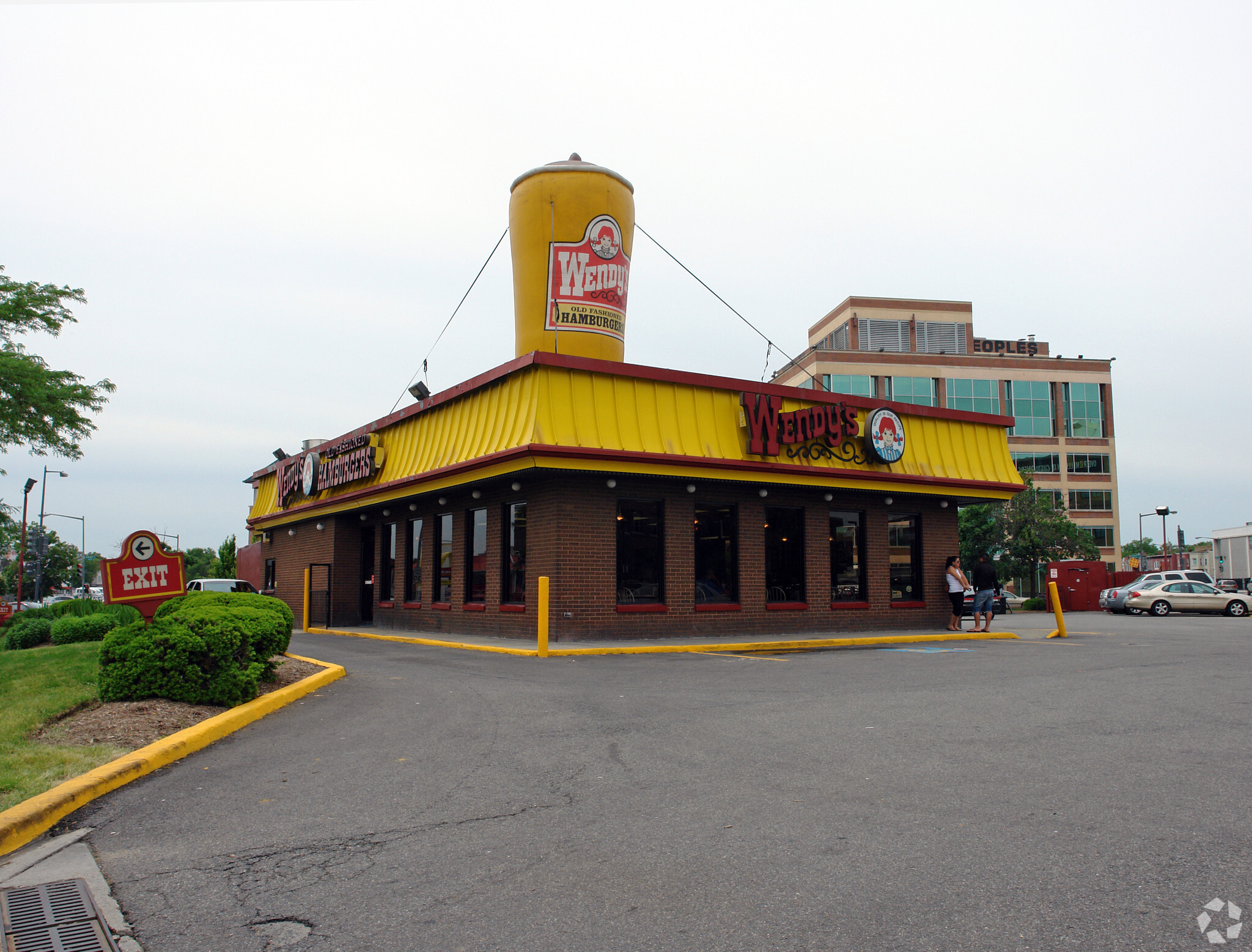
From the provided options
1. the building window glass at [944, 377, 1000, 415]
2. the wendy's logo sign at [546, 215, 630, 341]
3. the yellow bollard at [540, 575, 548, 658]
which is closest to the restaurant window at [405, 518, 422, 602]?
the wendy's logo sign at [546, 215, 630, 341]

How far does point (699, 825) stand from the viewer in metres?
4.96

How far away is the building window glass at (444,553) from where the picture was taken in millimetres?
20609

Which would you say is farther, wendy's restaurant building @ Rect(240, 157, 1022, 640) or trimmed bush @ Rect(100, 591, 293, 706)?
wendy's restaurant building @ Rect(240, 157, 1022, 640)

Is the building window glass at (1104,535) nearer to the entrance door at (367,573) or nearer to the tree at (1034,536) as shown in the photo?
the tree at (1034,536)

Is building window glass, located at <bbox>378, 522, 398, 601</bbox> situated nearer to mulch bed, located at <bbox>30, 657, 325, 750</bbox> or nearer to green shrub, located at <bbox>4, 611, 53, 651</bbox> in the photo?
green shrub, located at <bbox>4, 611, 53, 651</bbox>

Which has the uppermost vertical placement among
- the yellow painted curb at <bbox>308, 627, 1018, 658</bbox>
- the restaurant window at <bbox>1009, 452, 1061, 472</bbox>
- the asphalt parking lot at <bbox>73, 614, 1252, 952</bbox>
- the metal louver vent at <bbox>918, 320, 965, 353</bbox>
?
the metal louver vent at <bbox>918, 320, 965, 353</bbox>

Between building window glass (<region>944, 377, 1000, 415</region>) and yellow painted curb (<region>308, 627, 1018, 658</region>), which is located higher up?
building window glass (<region>944, 377, 1000, 415</region>)

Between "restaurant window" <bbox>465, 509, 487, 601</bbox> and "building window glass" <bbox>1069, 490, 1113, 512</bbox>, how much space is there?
201ft

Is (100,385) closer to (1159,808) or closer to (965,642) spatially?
(965,642)

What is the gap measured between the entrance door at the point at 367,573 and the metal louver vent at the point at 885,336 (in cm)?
5065

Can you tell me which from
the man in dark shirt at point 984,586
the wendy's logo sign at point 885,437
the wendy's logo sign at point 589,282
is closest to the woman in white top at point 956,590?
the man in dark shirt at point 984,586

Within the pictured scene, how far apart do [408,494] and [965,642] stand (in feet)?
40.1

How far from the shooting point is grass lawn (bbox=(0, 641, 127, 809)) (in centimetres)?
580

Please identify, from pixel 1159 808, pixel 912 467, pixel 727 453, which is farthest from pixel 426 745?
pixel 912 467
